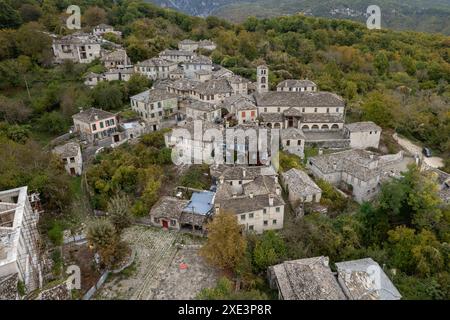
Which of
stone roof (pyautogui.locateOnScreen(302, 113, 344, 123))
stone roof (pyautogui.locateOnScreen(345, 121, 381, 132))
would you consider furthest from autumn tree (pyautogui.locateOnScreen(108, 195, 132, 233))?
stone roof (pyautogui.locateOnScreen(345, 121, 381, 132))

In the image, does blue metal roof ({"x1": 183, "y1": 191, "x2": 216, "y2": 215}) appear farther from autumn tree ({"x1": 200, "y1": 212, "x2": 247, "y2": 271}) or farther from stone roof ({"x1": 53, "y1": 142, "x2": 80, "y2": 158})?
stone roof ({"x1": 53, "y1": 142, "x2": 80, "y2": 158})

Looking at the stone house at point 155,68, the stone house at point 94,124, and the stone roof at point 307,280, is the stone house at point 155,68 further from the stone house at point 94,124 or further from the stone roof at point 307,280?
the stone roof at point 307,280

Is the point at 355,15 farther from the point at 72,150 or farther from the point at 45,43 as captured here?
the point at 72,150

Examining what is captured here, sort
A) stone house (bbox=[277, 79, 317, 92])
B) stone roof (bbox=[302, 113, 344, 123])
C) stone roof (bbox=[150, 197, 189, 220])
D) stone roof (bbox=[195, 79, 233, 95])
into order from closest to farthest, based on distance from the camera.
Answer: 1. stone roof (bbox=[150, 197, 189, 220])
2. stone roof (bbox=[302, 113, 344, 123])
3. stone roof (bbox=[195, 79, 233, 95])
4. stone house (bbox=[277, 79, 317, 92])

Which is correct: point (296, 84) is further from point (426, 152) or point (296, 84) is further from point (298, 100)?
point (426, 152)

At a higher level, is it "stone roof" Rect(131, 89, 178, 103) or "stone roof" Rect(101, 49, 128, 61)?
"stone roof" Rect(101, 49, 128, 61)

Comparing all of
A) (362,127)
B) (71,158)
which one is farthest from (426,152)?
(71,158)
